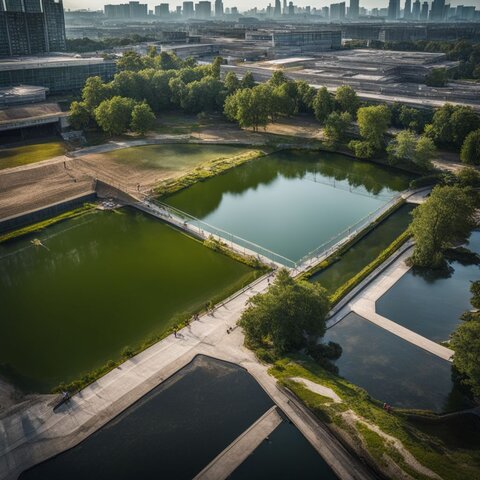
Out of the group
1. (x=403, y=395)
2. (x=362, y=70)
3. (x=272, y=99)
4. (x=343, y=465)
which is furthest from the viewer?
(x=362, y=70)

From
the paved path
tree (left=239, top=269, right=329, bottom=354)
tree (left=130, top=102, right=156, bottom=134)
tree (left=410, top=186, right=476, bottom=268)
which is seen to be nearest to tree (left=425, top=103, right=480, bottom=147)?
tree (left=410, top=186, right=476, bottom=268)

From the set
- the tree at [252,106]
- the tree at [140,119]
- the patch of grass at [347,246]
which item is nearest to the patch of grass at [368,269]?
the patch of grass at [347,246]

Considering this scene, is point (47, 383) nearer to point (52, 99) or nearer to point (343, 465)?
point (343, 465)

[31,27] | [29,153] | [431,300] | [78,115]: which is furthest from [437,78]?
[31,27]

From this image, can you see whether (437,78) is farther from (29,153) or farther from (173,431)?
(173,431)

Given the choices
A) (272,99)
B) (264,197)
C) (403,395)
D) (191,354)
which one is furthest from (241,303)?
(272,99)

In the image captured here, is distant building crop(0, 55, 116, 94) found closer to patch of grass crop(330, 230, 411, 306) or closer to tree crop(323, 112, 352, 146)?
tree crop(323, 112, 352, 146)
